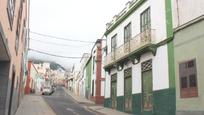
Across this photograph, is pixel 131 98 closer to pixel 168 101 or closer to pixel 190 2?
pixel 168 101

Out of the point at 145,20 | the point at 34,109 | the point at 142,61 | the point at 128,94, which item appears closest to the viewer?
the point at 142,61

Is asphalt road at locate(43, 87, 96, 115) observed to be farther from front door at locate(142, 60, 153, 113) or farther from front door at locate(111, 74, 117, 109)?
front door at locate(142, 60, 153, 113)

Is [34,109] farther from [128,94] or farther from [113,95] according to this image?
[128,94]

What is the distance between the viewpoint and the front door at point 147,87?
62.2 ft

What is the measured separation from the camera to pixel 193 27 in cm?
1410

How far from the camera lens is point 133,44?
70.0ft

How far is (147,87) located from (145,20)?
4.43 metres

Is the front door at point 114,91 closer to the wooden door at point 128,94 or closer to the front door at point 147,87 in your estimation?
the wooden door at point 128,94

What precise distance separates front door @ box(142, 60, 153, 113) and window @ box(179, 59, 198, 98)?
4.29 m

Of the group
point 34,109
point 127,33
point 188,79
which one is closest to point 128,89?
point 127,33

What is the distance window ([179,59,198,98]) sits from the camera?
1376 centimetres

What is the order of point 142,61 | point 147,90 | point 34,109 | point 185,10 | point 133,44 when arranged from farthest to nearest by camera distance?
point 34,109, point 133,44, point 142,61, point 147,90, point 185,10

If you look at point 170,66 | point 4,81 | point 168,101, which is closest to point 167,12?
point 170,66

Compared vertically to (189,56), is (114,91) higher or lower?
lower
